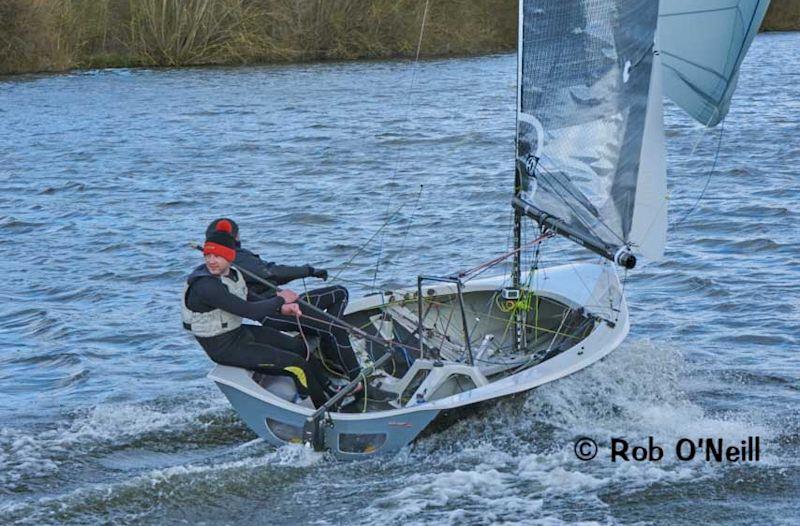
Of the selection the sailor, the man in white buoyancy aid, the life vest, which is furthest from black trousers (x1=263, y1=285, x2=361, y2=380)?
the life vest

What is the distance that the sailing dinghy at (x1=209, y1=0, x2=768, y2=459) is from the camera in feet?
25.5

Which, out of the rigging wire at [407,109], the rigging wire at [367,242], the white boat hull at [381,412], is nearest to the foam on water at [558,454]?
the white boat hull at [381,412]

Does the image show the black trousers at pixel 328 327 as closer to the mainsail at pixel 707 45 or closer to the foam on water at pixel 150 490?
the foam on water at pixel 150 490

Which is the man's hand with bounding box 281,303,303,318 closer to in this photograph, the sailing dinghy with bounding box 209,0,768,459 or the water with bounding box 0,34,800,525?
the sailing dinghy with bounding box 209,0,768,459

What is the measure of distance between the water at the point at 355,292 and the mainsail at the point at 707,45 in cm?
197

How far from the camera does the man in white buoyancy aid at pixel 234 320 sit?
740cm

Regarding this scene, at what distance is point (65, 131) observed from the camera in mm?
22672

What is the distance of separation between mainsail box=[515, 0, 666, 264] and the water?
1.12 metres

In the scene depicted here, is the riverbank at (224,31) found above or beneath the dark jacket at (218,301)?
above

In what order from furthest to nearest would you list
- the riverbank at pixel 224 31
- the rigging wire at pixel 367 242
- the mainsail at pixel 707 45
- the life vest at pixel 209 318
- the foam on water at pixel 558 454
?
the riverbank at pixel 224 31
the rigging wire at pixel 367 242
the mainsail at pixel 707 45
the life vest at pixel 209 318
the foam on water at pixel 558 454

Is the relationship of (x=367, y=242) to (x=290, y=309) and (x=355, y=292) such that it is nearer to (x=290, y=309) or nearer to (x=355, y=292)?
(x=355, y=292)

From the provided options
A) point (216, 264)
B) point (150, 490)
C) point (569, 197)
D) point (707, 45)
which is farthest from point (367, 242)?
point (150, 490)

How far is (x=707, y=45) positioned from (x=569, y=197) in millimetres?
1405

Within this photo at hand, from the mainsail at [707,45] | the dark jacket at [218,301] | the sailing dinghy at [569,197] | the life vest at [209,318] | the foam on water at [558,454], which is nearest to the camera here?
the foam on water at [558,454]
